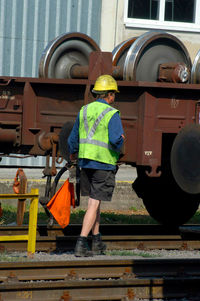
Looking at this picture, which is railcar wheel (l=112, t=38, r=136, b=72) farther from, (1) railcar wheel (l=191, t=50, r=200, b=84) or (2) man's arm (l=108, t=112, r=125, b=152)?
(2) man's arm (l=108, t=112, r=125, b=152)

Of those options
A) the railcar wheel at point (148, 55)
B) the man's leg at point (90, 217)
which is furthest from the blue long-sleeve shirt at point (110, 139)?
the railcar wheel at point (148, 55)

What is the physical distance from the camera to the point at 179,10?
18734 millimetres

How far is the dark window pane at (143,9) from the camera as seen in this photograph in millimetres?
18281

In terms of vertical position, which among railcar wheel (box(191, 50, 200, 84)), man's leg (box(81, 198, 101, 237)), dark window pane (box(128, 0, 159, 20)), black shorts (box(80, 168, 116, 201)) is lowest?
man's leg (box(81, 198, 101, 237))

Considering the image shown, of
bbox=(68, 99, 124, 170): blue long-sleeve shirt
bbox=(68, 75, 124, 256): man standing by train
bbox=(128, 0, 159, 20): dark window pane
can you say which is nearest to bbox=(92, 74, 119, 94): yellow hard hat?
bbox=(68, 75, 124, 256): man standing by train

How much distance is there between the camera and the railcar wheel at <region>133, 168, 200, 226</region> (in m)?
10.6

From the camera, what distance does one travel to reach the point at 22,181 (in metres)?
10.1

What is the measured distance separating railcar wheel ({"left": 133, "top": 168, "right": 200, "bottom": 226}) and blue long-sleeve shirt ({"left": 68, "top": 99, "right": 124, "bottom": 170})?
243 cm

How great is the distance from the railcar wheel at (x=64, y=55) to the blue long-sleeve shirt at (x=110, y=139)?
1.77 metres

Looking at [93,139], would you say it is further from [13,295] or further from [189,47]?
[189,47]

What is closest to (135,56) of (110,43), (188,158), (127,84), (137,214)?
(127,84)

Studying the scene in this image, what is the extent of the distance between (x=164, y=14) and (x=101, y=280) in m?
12.9

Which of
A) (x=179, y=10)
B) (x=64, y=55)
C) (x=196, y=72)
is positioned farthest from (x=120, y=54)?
(x=179, y=10)

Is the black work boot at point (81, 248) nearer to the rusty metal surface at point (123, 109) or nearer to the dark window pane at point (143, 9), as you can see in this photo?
the rusty metal surface at point (123, 109)
